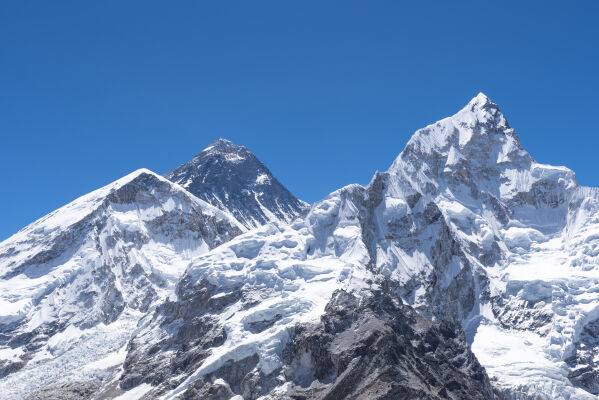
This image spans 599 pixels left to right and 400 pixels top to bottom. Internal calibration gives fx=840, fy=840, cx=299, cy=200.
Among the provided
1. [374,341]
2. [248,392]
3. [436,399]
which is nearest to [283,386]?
[248,392]

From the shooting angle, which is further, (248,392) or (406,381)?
(248,392)

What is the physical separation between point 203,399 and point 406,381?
48611 mm

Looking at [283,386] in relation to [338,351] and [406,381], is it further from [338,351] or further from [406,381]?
[406,381]

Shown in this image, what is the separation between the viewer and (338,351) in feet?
654

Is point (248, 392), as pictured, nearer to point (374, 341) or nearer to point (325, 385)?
point (325, 385)

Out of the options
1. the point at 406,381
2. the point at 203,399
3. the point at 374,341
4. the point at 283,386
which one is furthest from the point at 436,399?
the point at 203,399

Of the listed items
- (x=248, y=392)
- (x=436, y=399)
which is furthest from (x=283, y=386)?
(x=436, y=399)

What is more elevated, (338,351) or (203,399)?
(338,351)

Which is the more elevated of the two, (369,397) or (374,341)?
(374,341)

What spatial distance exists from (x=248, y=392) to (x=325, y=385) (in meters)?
18.9

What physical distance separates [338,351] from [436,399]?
2583 centimetres

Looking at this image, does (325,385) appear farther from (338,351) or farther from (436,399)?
(436,399)

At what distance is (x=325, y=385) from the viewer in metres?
195

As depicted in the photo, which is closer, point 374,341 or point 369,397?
point 369,397
